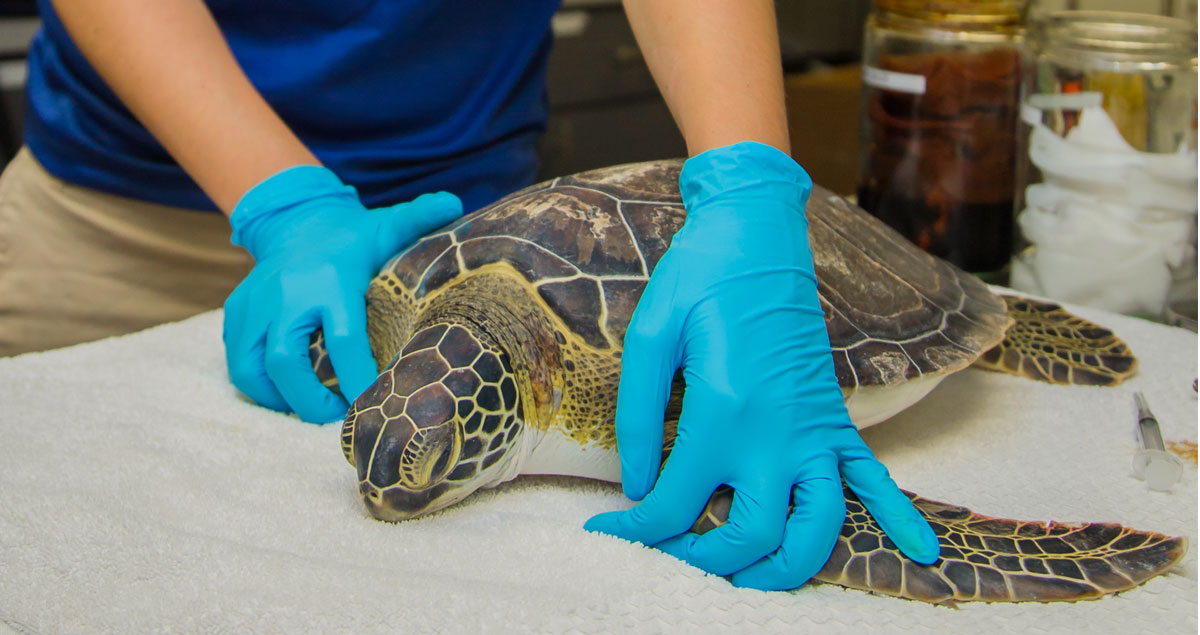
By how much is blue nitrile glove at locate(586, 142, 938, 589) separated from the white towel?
4 centimetres

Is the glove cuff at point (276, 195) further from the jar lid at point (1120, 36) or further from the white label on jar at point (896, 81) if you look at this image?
the jar lid at point (1120, 36)

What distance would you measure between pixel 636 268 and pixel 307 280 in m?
0.38

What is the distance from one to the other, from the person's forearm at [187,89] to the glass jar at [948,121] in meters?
1.02

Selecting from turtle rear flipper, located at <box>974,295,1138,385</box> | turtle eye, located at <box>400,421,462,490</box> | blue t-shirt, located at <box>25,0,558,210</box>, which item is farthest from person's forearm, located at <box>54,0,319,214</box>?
turtle rear flipper, located at <box>974,295,1138,385</box>

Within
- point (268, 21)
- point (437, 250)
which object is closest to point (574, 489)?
point (437, 250)

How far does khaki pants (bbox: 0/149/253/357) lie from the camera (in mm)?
1273

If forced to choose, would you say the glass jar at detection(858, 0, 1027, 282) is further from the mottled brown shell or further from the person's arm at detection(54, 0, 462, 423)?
the person's arm at detection(54, 0, 462, 423)

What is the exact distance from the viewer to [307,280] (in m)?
0.97

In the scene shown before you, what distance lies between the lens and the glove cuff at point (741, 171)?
0.88 metres

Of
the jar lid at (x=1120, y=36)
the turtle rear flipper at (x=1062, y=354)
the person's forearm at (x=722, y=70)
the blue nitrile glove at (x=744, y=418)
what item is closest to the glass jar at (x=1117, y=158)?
the jar lid at (x=1120, y=36)

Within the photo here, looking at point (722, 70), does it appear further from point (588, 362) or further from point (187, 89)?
point (187, 89)

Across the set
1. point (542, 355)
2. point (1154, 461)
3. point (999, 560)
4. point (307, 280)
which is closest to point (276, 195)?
point (307, 280)

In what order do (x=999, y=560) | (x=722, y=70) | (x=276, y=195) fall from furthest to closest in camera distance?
→ (x=276, y=195) < (x=722, y=70) < (x=999, y=560)

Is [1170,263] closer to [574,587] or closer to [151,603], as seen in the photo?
[574,587]
